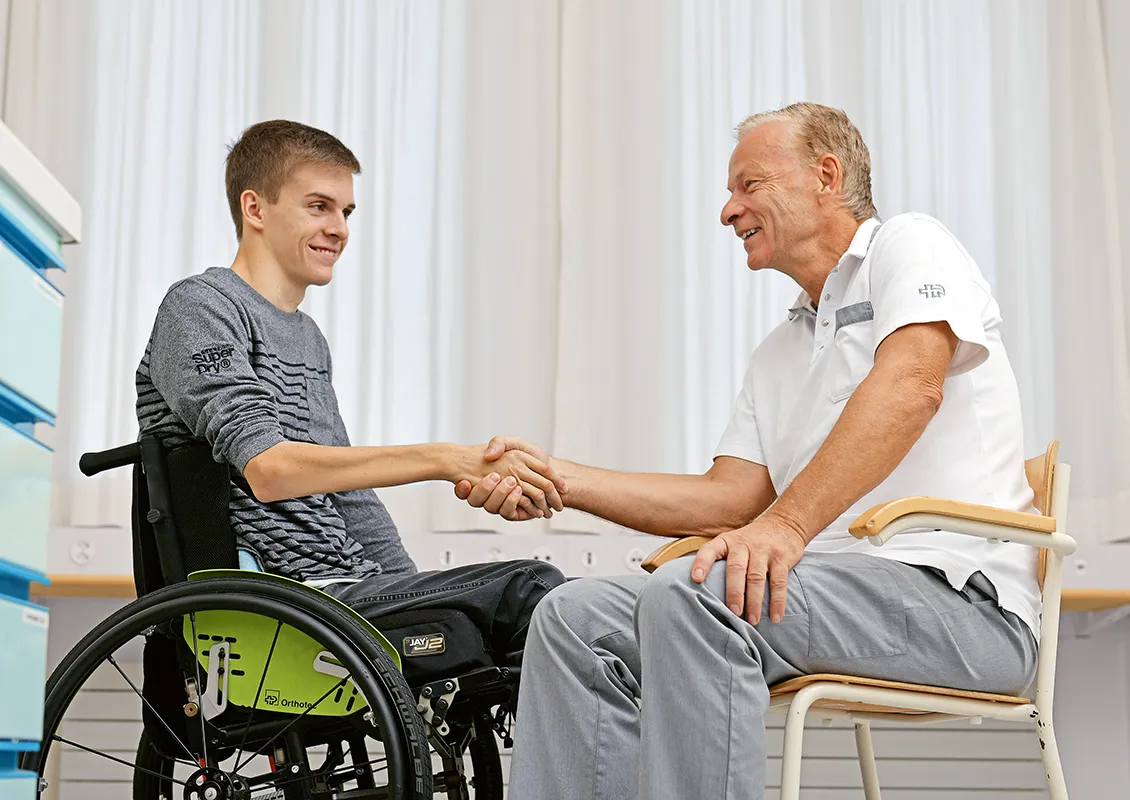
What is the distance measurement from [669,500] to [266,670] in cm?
76

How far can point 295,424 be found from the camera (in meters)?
1.90

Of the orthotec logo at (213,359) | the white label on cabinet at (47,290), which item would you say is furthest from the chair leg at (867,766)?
the white label on cabinet at (47,290)

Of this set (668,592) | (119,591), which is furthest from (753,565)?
(119,591)

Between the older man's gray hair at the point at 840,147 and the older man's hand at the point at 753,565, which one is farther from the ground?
the older man's gray hair at the point at 840,147

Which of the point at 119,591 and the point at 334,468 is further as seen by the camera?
the point at 119,591

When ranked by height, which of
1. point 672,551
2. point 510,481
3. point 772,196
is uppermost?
point 772,196

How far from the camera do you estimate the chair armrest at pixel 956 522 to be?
1.40 meters

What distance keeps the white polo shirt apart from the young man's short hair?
2.94ft

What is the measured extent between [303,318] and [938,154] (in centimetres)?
176

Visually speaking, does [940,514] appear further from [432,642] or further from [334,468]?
[334,468]

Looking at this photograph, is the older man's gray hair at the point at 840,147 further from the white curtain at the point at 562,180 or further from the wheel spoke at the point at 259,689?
the wheel spoke at the point at 259,689

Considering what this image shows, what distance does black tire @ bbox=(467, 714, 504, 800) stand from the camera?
1.98m

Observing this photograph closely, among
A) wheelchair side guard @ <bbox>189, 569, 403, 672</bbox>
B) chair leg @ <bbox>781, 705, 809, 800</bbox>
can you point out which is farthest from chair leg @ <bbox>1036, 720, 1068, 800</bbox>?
wheelchair side guard @ <bbox>189, 569, 403, 672</bbox>

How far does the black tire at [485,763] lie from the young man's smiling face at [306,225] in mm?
795
